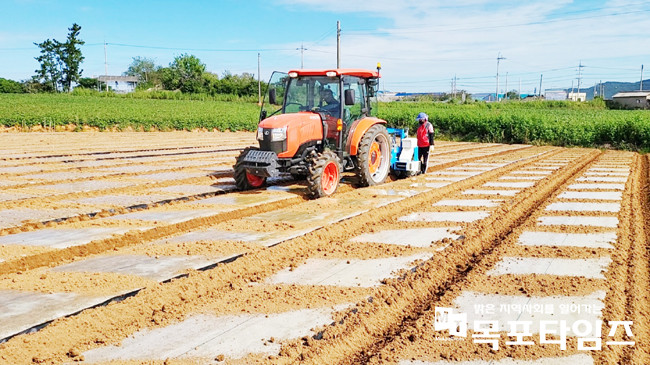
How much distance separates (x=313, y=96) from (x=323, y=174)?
1.38 meters

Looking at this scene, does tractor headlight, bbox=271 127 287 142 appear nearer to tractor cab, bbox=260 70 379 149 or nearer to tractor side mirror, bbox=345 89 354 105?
tractor cab, bbox=260 70 379 149

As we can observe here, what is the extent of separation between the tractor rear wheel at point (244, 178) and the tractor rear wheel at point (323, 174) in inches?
42.7

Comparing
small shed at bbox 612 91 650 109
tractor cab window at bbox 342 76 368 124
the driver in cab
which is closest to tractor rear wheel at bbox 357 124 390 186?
tractor cab window at bbox 342 76 368 124

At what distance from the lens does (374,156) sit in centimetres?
1030

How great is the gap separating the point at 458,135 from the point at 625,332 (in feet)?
80.6

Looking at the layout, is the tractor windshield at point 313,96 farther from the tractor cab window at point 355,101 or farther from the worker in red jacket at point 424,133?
the worker in red jacket at point 424,133

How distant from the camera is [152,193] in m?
9.08

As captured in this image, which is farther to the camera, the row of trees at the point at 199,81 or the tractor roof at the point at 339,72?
the row of trees at the point at 199,81

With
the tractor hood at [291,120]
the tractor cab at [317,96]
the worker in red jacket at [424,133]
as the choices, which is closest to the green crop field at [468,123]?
the worker in red jacket at [424,133]

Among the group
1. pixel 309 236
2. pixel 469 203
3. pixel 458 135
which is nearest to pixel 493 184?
pixel 469 203

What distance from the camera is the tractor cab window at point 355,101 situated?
9.17 metres

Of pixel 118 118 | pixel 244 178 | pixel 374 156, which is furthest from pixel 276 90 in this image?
pixel 118 118

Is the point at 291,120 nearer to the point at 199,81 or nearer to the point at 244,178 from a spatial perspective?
the point at 244,178

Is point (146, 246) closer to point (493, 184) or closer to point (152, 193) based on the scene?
point (152, 193)
